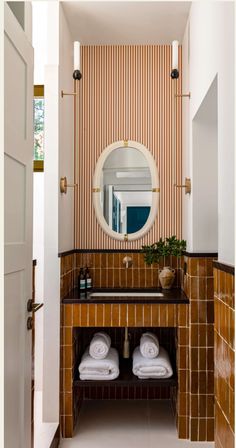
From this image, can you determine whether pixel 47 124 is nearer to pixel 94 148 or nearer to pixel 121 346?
pixel 94 148

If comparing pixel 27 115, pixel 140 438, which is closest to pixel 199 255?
pixel 140 438

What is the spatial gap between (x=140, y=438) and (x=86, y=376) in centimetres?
51

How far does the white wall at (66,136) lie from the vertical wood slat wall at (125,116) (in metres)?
0.12

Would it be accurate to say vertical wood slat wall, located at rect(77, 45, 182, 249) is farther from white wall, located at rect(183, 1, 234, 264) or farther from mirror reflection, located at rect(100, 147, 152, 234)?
white wall, located at rect(183, 1, 234, 264)

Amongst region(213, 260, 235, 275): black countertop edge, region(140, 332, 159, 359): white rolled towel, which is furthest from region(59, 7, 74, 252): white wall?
region(213, 260, 235, 275): black countertop edge

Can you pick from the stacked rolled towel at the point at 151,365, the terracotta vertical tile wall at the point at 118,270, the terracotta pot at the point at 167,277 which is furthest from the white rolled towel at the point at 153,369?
the terracotta vertical tile wall at the point at 118,270

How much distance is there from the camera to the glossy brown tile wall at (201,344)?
2719mm

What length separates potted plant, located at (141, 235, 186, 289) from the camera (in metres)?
3.18

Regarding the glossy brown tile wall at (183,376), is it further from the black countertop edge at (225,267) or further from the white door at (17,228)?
the white door at (17,228)

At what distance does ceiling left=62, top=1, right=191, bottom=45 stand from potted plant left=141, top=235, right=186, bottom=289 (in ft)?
4.97

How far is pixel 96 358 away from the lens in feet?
9.27

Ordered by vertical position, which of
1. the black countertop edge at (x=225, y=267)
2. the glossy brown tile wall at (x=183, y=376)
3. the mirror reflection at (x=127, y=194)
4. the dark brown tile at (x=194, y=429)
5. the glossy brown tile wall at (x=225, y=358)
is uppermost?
the mirror reflection at (x=127, y=194)

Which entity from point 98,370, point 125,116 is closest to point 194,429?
point 98,370

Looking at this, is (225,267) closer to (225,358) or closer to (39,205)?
(225,358)
